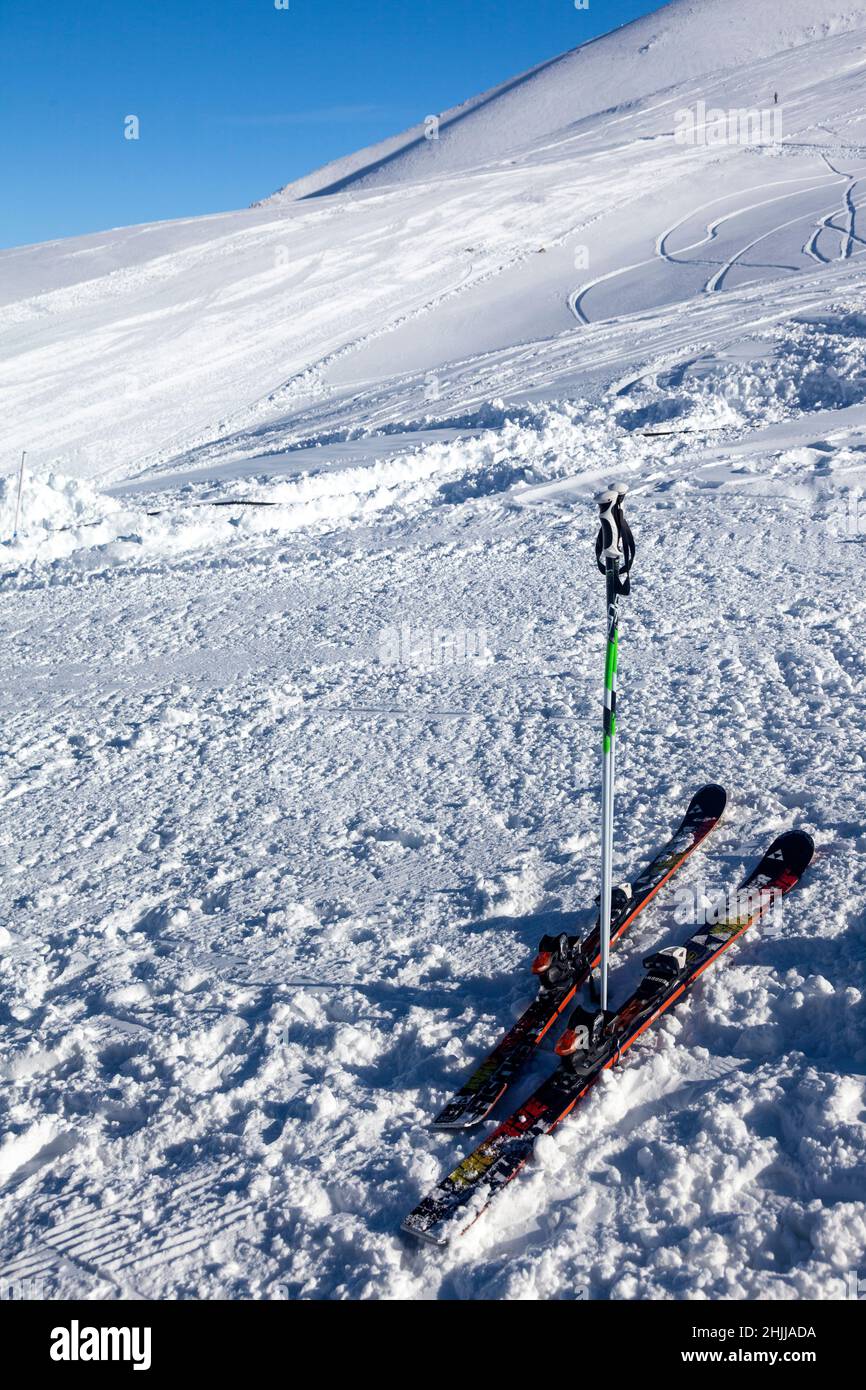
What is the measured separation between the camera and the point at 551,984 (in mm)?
3637

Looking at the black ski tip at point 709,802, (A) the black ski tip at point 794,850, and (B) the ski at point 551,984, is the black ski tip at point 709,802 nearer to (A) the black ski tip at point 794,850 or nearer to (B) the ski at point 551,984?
(B) the ski at point 551,984

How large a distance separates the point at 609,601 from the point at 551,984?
4.40 ft

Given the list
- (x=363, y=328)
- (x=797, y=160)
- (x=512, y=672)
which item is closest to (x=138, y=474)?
(x=363, y=328)

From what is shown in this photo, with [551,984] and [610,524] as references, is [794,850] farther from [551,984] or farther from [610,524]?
[610,524]

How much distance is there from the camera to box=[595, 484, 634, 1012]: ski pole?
3.12 meters

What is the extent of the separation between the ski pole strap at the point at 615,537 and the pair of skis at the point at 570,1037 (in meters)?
1.31

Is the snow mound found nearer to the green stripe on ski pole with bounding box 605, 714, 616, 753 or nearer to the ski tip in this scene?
the green stripe on ski pole with bounding box 605, 714, 616, 753

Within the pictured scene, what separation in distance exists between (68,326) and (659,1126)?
23.6 m

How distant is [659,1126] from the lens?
314 centimetres

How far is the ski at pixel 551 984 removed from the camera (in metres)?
3.29

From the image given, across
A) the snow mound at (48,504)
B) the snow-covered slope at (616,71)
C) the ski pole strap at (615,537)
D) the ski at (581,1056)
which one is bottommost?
the ski at (581,1056)

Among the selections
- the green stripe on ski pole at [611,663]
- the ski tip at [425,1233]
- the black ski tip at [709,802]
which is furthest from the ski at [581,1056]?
the green stripe on ski pole at [611,663]

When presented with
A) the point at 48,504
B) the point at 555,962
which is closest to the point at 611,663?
the point at 555,962
